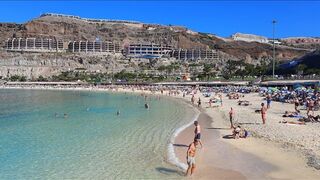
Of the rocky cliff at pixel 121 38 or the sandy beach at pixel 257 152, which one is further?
the rocky cliff at pixel 121 38

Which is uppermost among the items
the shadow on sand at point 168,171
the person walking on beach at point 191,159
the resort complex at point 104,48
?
the resort complex at point 104,48

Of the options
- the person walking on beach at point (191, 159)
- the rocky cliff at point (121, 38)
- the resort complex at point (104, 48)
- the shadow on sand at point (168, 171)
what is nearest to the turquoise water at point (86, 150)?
the shadow on sand at point (168, 171)

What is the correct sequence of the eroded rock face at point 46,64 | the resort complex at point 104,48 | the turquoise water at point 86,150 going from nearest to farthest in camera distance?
the turquoise water at point 86,150 < the eroded rock face at point 46,64 < the resort complex at point 104,48

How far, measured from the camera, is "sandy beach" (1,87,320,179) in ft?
42.7

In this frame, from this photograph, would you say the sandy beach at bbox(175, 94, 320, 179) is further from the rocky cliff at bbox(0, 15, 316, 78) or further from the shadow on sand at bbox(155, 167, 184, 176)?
the rocky cliff at bbox(0, 15, 316, 78)

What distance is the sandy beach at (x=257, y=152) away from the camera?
13.0 metres

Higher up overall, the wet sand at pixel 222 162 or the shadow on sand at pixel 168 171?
the wet sand at pixel 222 162

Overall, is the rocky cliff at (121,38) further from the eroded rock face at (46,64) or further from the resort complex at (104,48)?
the resort complex at (104,48)

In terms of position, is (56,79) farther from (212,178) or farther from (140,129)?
(212,178)

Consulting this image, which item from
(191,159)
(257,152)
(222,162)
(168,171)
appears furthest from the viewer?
(257,152)

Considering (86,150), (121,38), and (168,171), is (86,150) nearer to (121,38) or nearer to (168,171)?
(168,171)

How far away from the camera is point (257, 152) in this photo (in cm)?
1603

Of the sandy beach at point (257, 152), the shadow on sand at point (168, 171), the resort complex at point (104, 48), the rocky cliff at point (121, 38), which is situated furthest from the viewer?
the rocky cliff at point (121, 38)

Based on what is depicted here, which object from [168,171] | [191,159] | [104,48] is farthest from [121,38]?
[191,159]
